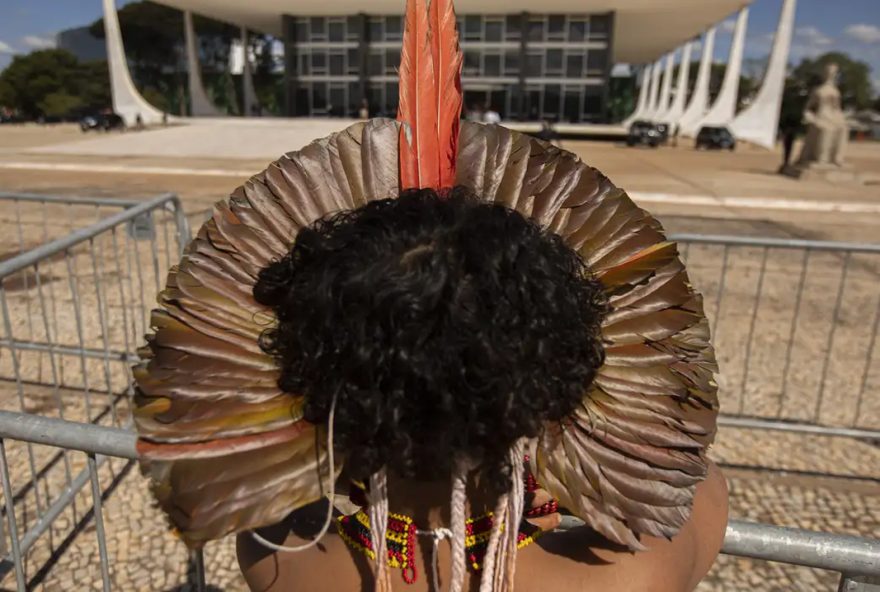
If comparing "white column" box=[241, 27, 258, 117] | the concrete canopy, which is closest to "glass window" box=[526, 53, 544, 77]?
the concrete canopy

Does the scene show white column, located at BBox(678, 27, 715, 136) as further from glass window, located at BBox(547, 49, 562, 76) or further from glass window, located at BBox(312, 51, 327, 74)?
glass window, located at BBox(312, 51, 327, 74)

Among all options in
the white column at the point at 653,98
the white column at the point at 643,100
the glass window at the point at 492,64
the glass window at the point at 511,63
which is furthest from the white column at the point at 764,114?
the white column at the point at 643,100

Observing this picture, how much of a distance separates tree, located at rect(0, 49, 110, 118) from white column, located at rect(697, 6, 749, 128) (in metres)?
51.3

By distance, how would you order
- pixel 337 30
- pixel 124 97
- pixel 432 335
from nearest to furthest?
1. pixel 432 335
2. pixel 124 97
3. pixel 337 30

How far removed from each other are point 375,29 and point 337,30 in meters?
2.55

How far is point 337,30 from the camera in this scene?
4253cm

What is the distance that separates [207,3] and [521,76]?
19.0 metres

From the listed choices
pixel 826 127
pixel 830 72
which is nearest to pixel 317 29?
pixel 830 72

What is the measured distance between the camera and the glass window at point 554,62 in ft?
134

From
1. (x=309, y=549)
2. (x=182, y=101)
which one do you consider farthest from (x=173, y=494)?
(x=182, y=101)

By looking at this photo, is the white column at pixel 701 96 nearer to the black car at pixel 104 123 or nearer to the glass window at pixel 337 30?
the glass window at pixel 337 30

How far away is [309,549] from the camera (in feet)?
3.64

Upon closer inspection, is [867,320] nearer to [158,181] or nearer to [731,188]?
[731,188]

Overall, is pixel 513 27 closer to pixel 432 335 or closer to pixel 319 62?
pixel 319 62
